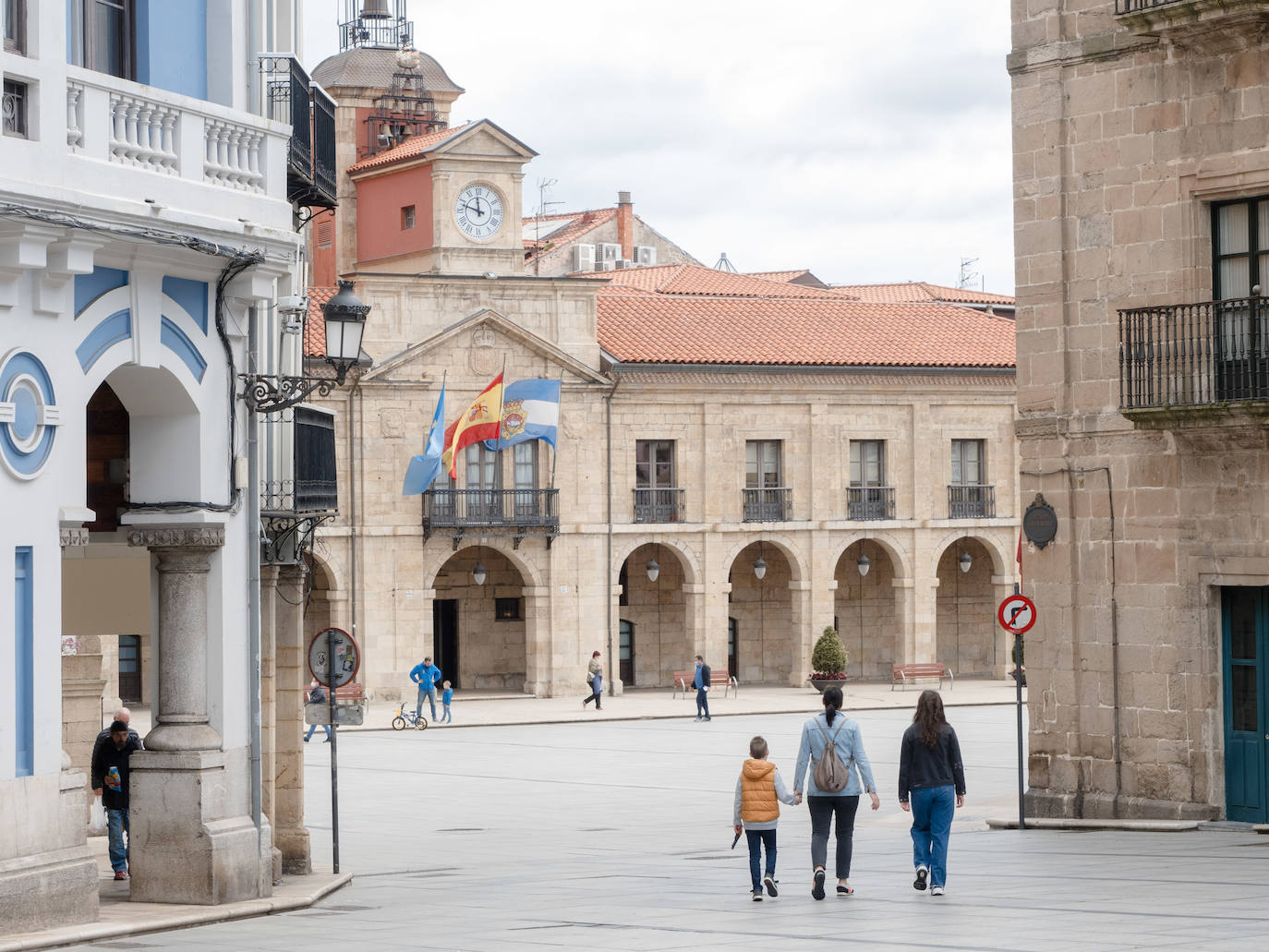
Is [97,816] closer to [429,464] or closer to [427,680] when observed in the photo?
[427,680]

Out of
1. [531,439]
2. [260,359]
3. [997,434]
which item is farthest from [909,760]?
[997,434]

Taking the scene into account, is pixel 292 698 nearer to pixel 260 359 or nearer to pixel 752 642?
pixel 260 359

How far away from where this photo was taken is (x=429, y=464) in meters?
42.5

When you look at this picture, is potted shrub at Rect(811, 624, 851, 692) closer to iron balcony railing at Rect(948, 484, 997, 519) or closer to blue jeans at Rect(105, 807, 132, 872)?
iron balcony railing at Rect(948, 484, 997, 519)

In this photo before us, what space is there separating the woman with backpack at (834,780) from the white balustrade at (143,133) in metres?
5.90

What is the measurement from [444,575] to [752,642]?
28.2ft

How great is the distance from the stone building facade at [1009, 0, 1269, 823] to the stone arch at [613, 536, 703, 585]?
28.2 m

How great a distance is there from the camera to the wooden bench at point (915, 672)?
49.5m

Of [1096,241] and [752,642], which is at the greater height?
[1096,241]

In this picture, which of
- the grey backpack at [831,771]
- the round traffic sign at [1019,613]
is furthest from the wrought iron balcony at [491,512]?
the grey backpack at [831,771]

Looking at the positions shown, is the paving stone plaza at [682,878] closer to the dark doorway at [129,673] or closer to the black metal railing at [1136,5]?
the black metal railing at [1136,5]

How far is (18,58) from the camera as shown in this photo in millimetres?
12359

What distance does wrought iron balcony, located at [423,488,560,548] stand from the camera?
45906 millimetres

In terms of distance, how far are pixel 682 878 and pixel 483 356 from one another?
103 ft
